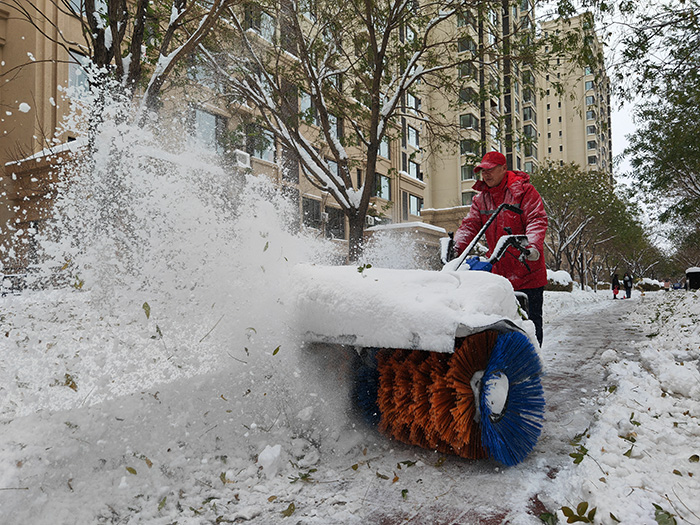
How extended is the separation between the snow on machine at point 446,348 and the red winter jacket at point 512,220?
3.95ft

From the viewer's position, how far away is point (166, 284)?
292 cm

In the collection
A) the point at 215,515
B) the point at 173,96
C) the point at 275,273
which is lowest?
the point at 215,515

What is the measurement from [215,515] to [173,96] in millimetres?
11402

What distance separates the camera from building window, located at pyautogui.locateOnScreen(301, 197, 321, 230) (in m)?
24.7

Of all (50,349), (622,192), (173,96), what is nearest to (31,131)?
(173,96)

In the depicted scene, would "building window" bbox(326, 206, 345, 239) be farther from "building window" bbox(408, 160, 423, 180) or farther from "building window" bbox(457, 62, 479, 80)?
"building window" bbox(457, 62, 479, 80)

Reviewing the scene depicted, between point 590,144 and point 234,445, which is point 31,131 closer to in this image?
point 234,445

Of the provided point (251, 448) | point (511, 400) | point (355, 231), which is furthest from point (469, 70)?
point (251, 448)

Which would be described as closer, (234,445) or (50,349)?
(234,445)

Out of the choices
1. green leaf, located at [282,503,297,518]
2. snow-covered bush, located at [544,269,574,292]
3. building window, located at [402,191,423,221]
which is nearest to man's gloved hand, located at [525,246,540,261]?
green leaf, located at [282,503,297,518]

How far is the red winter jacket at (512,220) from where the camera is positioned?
3.46m

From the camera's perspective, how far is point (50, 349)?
3.19 metres

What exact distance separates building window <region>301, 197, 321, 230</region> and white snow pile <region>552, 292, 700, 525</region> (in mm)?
21822

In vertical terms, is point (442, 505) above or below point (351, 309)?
below
